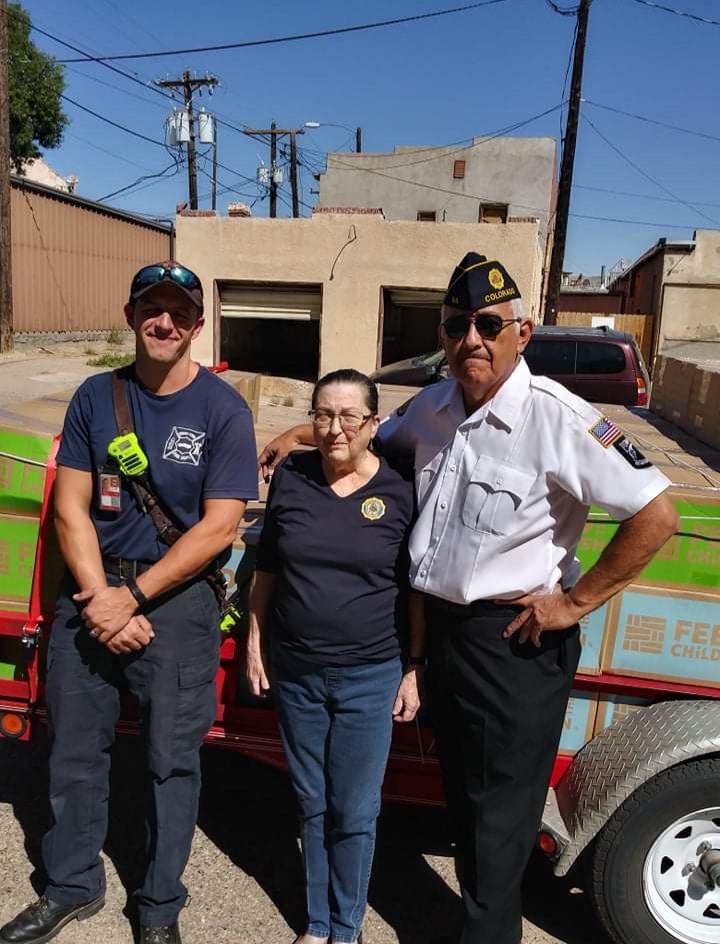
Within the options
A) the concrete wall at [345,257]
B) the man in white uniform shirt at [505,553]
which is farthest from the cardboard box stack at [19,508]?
the concrete wall at [345,257]

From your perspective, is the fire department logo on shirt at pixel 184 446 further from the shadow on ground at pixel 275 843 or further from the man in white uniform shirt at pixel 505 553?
the shadow on ground at pixel 275 843

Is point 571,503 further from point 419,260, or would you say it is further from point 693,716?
point 419,260

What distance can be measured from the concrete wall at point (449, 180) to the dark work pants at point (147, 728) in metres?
27.7

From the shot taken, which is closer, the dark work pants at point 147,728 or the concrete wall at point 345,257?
the dark work pants at point 147,728

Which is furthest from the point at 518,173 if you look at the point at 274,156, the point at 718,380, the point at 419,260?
the point at 718,380

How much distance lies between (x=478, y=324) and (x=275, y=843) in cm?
229

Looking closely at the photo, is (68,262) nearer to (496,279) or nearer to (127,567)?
(127,567)

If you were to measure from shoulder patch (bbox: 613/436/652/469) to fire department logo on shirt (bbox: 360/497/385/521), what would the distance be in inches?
26.8

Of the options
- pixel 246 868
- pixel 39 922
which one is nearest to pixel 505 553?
pixel 246 868

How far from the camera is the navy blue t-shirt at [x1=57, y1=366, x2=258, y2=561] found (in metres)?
2.33

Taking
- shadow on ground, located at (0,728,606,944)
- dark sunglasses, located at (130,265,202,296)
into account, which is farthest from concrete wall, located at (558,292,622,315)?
dark sunglasses, located at (130,265,202,296)

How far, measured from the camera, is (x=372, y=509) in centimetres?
227

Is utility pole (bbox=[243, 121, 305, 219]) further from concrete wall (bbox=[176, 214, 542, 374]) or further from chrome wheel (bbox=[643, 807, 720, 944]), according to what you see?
chrome wheel (bbox=[643, 807, 720, 944])

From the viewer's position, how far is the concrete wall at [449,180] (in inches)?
1118
